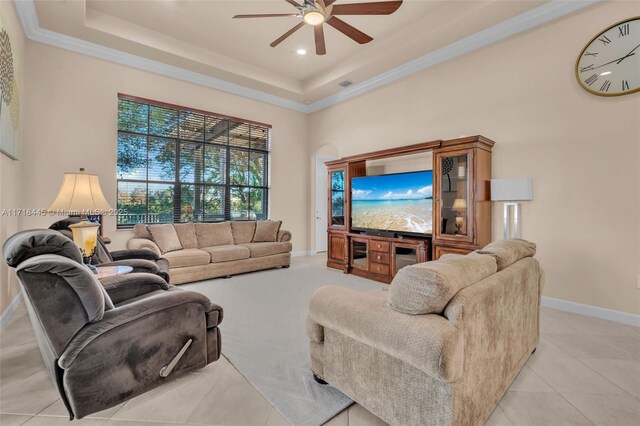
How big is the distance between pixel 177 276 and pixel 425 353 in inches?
153

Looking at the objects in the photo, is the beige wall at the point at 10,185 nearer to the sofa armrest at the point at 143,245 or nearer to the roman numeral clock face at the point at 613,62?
the sofa armrest at the point at 143,245

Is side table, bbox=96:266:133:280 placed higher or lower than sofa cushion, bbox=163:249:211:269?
higher

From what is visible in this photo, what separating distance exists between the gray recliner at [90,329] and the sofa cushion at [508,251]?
1904mm

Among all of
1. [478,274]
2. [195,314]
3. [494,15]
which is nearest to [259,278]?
[195,314]

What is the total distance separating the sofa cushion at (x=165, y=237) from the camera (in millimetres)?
4336

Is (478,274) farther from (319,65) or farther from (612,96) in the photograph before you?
(319,65)

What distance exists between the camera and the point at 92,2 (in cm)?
370

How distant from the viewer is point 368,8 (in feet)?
8.87

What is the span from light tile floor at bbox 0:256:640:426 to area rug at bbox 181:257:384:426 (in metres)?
0.08

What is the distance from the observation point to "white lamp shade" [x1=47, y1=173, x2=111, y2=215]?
2436 mm

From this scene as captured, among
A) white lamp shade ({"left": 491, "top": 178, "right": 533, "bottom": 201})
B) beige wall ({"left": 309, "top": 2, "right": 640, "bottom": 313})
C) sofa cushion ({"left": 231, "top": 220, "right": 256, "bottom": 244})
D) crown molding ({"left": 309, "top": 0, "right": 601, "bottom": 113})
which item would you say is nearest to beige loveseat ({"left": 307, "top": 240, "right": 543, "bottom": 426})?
white lamp shade ({"left": 491, "top": 178, "right": 533, "bottom": 201})

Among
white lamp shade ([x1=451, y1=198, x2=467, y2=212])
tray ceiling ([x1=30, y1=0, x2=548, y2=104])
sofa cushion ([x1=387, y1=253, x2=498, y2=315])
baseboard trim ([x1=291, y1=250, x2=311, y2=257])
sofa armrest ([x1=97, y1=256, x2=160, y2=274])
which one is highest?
tray ceiling ([x1=30, y1=0, x2=548, y2=104])

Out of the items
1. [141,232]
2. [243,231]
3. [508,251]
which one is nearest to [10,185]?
[141,232]

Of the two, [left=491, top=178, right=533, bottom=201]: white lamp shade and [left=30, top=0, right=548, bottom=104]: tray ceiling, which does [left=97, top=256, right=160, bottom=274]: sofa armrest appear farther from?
[left=491, top=178, right=533, bottom=201]: white lamp shade
